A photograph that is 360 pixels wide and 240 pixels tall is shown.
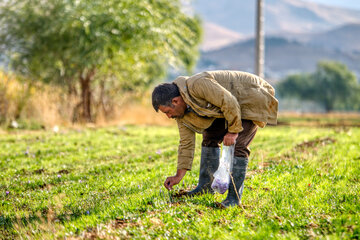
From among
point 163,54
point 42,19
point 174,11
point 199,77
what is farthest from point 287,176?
point 174,11

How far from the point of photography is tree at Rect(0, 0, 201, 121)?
49.2 feet

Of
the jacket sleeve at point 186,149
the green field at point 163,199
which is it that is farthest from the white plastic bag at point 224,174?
the jacket sleeve at point 186,149

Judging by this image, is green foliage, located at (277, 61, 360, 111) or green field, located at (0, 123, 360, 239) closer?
green field, located at (0, 123, 360, 239)

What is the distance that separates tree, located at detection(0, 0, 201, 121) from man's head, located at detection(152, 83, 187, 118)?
1114 cm

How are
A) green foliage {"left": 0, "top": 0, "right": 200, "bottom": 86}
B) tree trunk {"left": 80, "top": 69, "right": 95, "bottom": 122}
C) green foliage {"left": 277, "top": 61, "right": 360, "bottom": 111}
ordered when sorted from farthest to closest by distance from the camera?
green foliage {"left": 277, "top": 61, "right": 360, "bottom": 111}, tree trunk {"left": 80, "top": 69, "right": 95, "bottom": 122}, green foliage {"left": 0, "top": 0, "right": 200, "bottom": 86}

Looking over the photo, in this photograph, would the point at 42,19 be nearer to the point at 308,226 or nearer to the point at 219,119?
the point at 219,119

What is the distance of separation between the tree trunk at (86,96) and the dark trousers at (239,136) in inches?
503

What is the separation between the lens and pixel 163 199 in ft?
15.2

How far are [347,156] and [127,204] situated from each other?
184 inches

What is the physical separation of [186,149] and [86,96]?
13187 millimetres

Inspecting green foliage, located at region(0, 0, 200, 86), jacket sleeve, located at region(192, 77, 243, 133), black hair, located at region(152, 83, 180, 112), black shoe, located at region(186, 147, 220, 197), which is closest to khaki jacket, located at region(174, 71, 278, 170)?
jacket sleeve, located at region(192, 77, 243, 133)

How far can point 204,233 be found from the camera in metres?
3.57

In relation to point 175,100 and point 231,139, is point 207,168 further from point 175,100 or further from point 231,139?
point 175,100

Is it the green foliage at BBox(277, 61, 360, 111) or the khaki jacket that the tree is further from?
the green foliage at BBox(277, 61, 360, 111)
